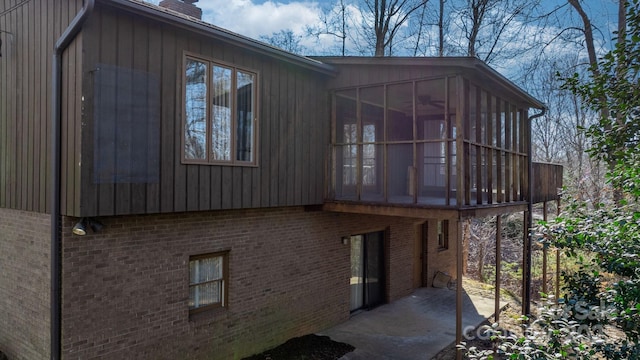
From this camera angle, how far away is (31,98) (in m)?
5.74

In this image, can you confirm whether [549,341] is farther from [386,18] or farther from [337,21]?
[337,21]

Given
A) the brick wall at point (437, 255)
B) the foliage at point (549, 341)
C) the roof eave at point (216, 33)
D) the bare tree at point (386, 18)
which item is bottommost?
the brick wall at point (437, 255)

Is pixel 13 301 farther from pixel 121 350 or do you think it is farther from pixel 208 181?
pixel 208 181

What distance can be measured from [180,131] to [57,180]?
160 centimetres

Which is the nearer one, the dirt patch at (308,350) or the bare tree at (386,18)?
the dirt patch at (308,350)

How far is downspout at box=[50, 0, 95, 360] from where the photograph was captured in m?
4.88

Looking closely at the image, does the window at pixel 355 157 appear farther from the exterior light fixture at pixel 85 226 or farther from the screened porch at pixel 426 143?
the exterior light fixture at pixel 85 226

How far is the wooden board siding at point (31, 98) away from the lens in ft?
16.5

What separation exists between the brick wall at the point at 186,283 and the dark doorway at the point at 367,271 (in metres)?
0.71

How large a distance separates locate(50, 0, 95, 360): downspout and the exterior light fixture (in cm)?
27

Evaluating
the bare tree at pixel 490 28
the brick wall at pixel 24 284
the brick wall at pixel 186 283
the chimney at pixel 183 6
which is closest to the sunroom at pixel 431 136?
the brick wall at pixel 186 283

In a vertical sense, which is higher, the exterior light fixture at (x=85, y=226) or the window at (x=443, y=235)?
the exterior light fixture at (x=85, y=226)

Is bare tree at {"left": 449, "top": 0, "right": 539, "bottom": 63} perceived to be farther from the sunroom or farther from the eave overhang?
the eave overhang

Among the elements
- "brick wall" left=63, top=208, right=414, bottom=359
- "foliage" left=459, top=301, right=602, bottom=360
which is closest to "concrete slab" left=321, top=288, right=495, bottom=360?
"brick wall" left=63, top=208, right=414, bottom=359
